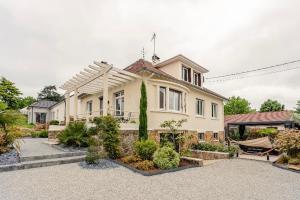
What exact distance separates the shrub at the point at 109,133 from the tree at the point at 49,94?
54.6 metres

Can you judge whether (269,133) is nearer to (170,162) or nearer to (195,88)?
(195,88)

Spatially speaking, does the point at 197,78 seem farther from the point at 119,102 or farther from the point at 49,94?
the point at 49,94

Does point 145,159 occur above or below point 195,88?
below

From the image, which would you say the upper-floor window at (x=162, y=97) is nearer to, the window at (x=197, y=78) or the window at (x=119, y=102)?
the window at (x=119, y=102)

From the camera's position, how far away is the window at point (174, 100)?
14.4 metres

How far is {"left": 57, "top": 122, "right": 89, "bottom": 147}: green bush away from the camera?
11.6 meters

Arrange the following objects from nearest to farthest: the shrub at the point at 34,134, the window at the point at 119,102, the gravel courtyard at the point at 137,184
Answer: the gravel courtyard at the point at 137,184
the window at the point at 119,102
the shrub at the point at 34,134

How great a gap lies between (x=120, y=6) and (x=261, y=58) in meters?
15.3

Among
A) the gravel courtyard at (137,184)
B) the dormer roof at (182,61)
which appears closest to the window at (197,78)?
the dormer roof at (182,61)

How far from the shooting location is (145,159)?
9852 millimetres

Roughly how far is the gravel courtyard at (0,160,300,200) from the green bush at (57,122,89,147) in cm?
262

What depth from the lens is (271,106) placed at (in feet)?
179

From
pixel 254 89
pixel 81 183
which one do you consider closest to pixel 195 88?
pixel 81 183

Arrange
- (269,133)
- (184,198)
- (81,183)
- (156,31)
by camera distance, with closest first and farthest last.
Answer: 1. (184,198)
2. (81,183)
3. (156,31)
4. (269,133)
